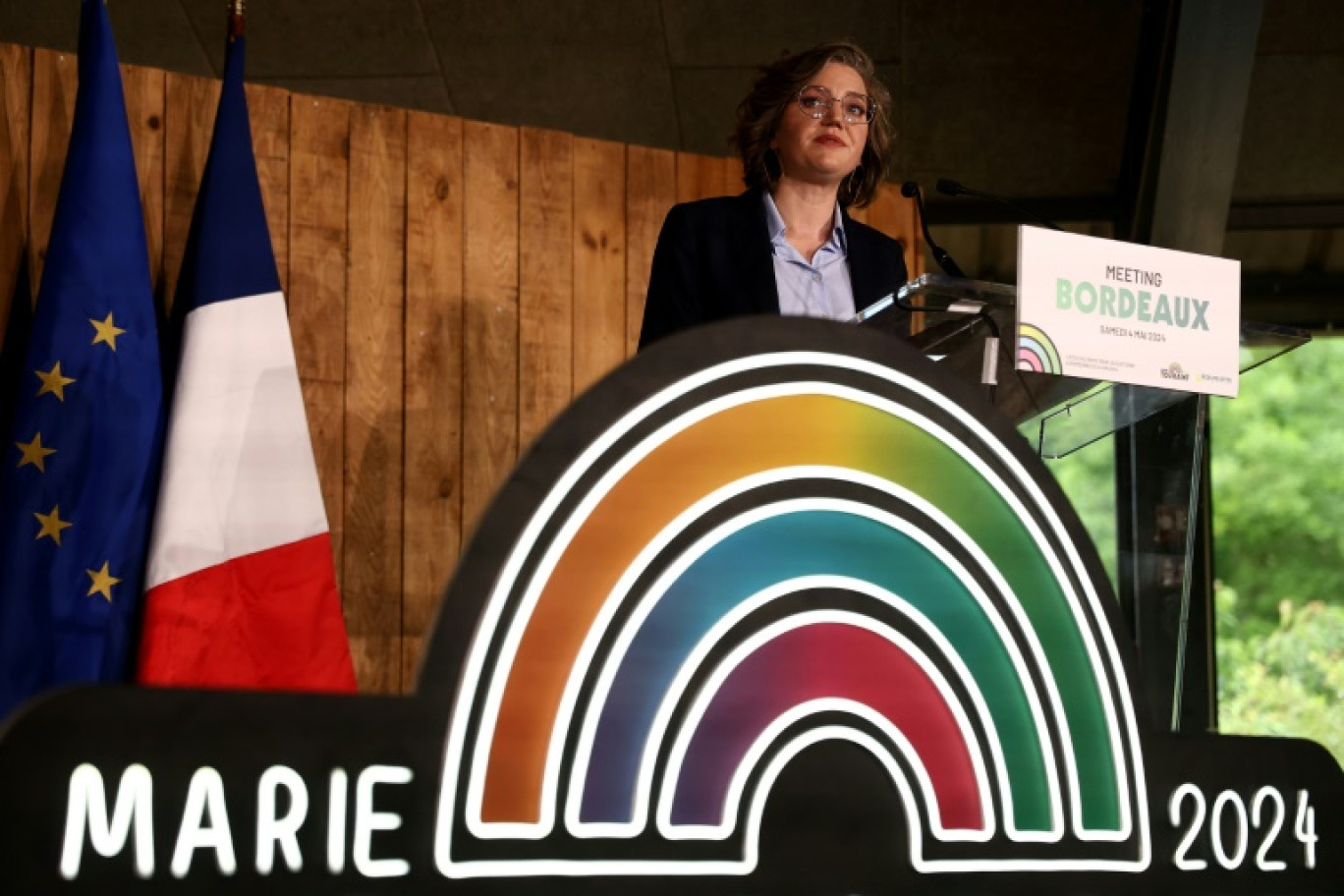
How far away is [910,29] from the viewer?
4.39 meters

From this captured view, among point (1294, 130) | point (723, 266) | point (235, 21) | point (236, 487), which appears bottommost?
point (236, 487)

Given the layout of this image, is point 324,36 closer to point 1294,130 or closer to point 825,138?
point 825,138

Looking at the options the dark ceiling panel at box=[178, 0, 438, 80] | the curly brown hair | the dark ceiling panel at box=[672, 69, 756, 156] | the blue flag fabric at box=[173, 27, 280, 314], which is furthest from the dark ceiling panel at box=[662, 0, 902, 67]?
the curly brown hair

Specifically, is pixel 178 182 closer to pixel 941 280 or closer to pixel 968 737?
pixel 941 280

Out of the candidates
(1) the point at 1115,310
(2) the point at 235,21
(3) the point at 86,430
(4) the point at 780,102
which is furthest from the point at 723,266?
(2) the point at 235,21

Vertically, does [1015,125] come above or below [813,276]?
above

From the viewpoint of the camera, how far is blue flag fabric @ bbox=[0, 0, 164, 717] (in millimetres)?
2555

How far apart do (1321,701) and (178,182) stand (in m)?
3.40

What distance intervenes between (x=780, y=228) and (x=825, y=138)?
5.5 inches

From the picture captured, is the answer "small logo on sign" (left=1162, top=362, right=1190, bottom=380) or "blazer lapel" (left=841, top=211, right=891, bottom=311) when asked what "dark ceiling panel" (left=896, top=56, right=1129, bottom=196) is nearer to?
"blazer lapel" (left=841, top=211, right=891, bottom=311)

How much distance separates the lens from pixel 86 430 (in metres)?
2.64

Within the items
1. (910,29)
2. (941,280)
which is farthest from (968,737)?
(910,29)

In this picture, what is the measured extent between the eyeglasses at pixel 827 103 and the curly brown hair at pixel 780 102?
0.02 metres

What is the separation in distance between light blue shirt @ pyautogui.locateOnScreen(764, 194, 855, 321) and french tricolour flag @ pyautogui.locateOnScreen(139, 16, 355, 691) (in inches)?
40.8
